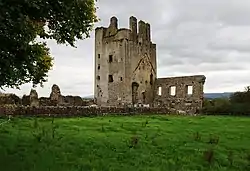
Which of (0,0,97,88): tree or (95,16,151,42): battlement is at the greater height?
(95,16,151,42): battlement

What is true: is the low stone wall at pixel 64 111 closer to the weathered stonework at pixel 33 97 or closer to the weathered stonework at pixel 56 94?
the weathered stonework at pixel 33 97

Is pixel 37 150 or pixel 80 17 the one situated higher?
pixel 80 17

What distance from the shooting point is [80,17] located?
16578mm

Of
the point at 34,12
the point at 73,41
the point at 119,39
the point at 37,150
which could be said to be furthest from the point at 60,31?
the point at 119,39

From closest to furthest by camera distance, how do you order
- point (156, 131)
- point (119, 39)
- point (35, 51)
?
point (35, 51), point (156, 131), point (119, 39)

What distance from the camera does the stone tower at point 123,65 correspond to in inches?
2350

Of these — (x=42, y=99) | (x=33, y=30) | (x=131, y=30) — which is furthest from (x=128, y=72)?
(x=33, y=30)

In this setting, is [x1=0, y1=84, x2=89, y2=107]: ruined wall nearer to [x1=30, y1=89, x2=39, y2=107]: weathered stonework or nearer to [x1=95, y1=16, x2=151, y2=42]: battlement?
[x1=30, y1=89, x2=39, y2=107]: weathered stonework

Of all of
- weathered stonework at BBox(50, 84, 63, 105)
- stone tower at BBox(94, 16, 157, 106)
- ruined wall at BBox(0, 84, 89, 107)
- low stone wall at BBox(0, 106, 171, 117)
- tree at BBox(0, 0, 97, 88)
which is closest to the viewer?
tree at BBox(0, 0, 97, 88)

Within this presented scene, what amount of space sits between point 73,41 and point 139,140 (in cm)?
542

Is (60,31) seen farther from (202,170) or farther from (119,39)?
(119,39)

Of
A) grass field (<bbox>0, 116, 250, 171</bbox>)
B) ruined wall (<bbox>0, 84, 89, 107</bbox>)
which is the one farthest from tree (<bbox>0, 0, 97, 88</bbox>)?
ruined wall (<bbox>0, 84, 89, 107</bbox>)

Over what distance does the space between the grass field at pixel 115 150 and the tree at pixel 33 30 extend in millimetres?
2700

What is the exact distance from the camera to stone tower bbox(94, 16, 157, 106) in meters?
59.7
